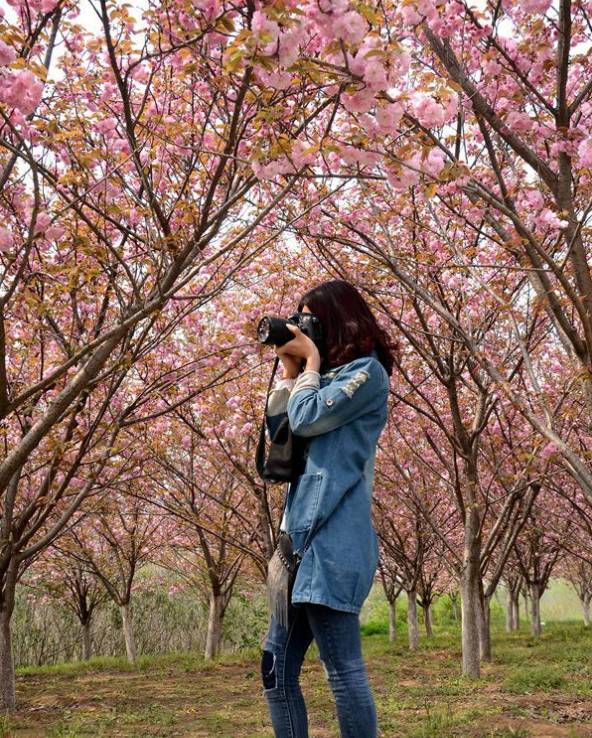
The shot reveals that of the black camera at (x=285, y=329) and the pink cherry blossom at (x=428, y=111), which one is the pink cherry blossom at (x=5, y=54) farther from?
the pink cherry blossom at (x=428, y=111)

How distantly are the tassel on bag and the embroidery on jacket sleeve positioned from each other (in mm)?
437

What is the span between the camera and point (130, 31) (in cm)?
350

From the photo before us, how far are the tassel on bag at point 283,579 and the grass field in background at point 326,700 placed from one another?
9.37ft

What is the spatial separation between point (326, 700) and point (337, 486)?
514 centimetres

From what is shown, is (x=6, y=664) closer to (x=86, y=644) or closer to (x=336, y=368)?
(x=336, y=368)

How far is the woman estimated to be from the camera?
1.78 meters

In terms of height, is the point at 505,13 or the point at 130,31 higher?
the point at 505,13

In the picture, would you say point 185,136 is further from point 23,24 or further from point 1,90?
point 1,90

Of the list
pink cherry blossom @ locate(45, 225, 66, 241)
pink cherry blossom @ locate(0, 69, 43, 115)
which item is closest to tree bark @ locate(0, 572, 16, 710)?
pink cherry blossom @ locate(45, 225, 66, 241)

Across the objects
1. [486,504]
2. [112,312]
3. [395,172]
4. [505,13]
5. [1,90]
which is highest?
[505,13]

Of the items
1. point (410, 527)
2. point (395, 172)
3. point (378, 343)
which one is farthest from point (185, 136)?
point (410, 527)

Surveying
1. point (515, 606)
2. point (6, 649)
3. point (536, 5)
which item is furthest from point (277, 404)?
point (515, 606)

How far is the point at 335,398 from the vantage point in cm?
191

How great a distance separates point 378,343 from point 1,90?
1793 mm
